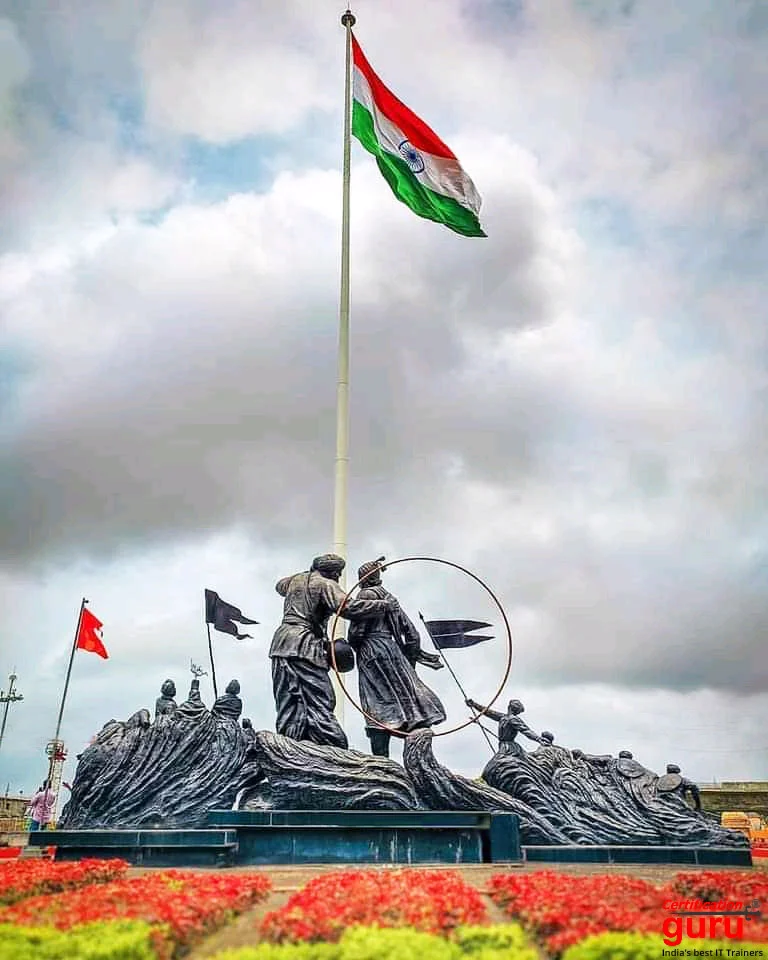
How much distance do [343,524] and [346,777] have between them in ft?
16.2

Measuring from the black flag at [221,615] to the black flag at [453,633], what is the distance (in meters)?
3.08

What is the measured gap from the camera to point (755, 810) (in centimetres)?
2578

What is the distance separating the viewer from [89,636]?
63.5 ft

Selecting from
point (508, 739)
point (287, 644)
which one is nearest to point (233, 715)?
point (287, 644)

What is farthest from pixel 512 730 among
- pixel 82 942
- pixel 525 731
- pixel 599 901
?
pixel 82 942

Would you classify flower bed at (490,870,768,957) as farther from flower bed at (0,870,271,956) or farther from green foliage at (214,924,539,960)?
flower bed at (0,870,271,956)

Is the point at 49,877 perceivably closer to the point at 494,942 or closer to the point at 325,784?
the point at 325,784

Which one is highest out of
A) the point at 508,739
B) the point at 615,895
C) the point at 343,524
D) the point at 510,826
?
the point at 343,524

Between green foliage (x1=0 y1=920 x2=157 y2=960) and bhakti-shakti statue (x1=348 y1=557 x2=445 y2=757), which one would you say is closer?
green foliage (x1=0 y1=920 x2=157 y2=960)

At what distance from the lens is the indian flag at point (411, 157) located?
655 inches

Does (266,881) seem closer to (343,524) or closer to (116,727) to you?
(116,727)

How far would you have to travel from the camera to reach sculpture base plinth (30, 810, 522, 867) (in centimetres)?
941

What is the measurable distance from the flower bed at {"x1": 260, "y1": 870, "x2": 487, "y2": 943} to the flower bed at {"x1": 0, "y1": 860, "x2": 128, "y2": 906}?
2.22 m

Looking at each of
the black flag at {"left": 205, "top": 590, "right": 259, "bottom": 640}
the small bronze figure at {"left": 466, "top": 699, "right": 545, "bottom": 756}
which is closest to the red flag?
the black flag at {"left": 205, "top": 590, "right": 259, "bottom": 640}
